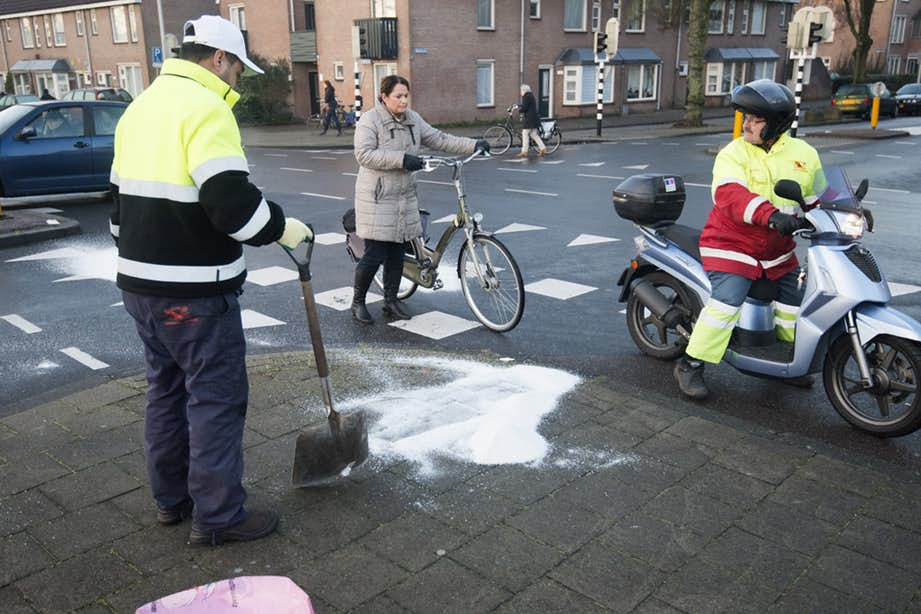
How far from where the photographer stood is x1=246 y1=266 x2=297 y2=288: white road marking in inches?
317

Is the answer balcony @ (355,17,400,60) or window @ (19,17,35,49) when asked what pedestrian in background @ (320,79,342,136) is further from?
window @ (19,17,35,49)

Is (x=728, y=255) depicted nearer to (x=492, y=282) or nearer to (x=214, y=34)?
(x=492, y=282)

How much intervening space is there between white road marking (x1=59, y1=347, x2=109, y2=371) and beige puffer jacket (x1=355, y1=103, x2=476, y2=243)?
2.11 meters

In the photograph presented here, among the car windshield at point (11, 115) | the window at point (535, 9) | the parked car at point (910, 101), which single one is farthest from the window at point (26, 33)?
the parked car at point (910, 101)

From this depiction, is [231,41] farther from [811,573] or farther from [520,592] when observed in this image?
[811,573]

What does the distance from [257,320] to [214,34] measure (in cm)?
392

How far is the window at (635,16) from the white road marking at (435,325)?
33.7 metres

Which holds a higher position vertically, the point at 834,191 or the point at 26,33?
the point at 26,33

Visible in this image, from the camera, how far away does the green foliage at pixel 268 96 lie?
3541 cm

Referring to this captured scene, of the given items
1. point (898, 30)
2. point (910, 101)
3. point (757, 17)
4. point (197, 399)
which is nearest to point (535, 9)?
point (910, 101)

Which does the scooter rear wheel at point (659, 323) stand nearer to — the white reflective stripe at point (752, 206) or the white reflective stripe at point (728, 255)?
the white reflective stripe at point (728, 255)

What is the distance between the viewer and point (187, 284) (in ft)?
10.2

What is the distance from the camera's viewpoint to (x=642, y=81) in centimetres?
3916

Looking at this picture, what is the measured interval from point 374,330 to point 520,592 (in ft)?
12.4
